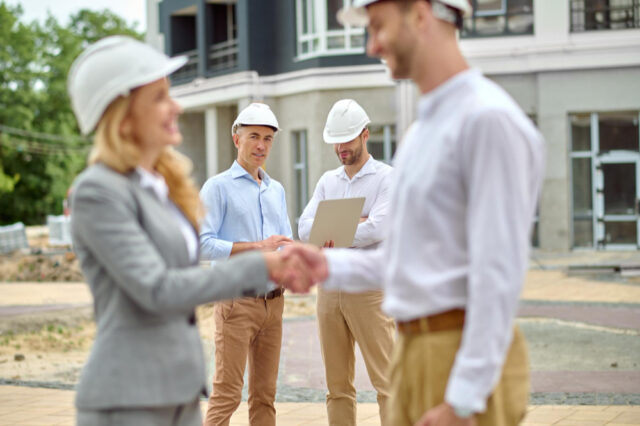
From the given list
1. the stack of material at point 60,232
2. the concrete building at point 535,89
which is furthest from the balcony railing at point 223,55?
the stack of material at point 60,232

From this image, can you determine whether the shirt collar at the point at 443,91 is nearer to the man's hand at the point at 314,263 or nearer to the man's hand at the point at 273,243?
the man's hand at the point at 314,263

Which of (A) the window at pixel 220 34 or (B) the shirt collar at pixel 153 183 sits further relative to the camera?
(A) the window at pixel 220 34

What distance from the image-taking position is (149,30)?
3722cm

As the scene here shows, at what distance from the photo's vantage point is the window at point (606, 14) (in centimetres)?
2561

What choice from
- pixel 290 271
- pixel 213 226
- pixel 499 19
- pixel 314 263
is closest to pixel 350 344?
pixel 213 226

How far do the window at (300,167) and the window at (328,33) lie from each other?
2.51 metres

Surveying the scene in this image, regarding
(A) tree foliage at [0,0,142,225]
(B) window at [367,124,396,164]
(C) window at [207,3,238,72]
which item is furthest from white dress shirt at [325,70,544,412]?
(A) tree foliage at [0,0,142,225]

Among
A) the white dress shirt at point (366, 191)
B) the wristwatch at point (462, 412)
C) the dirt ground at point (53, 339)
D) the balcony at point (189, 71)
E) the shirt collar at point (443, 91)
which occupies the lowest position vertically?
the dirt ground at point (53, 339)

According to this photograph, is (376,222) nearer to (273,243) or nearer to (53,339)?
(273,243)

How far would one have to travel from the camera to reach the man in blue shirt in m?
5.68

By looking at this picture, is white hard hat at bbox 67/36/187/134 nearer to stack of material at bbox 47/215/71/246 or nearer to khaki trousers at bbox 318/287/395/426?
khaki trousers at bbox 318/287/395/426

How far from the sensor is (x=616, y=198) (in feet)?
82.8

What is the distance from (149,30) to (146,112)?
3559 cm

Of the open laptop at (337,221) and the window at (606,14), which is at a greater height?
the window at (606,14)
